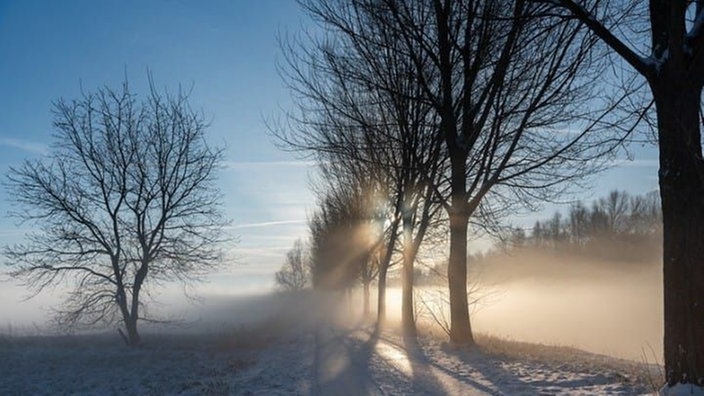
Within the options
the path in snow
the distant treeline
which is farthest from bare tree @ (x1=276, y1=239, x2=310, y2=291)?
the path in snow

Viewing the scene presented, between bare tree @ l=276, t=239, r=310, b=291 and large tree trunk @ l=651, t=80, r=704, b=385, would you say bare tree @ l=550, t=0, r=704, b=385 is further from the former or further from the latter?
bare tree @ l=276, t=239, r=310, b=291

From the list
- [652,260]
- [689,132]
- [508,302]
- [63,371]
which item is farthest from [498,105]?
[652,260]

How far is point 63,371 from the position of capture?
49.0 feet

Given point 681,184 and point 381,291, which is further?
point 381,291

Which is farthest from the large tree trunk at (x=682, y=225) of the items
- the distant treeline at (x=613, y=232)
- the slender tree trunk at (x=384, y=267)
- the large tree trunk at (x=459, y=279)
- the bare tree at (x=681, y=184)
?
the distant treeline at (x=613, y=232)

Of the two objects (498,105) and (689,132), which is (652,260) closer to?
(498,105)

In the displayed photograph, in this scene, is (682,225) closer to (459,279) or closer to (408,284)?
(459,279)

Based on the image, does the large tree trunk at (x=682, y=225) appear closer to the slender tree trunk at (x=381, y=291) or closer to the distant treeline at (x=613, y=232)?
the slender tree trunk at (x=381, y=291)

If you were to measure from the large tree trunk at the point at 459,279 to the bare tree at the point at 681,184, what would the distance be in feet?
22.7

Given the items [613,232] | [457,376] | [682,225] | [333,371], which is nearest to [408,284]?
[333,371]

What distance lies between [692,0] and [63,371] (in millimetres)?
16105

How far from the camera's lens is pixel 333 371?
10891 millimetres

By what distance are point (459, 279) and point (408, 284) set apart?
554 centimetres

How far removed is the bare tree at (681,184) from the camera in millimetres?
6297
